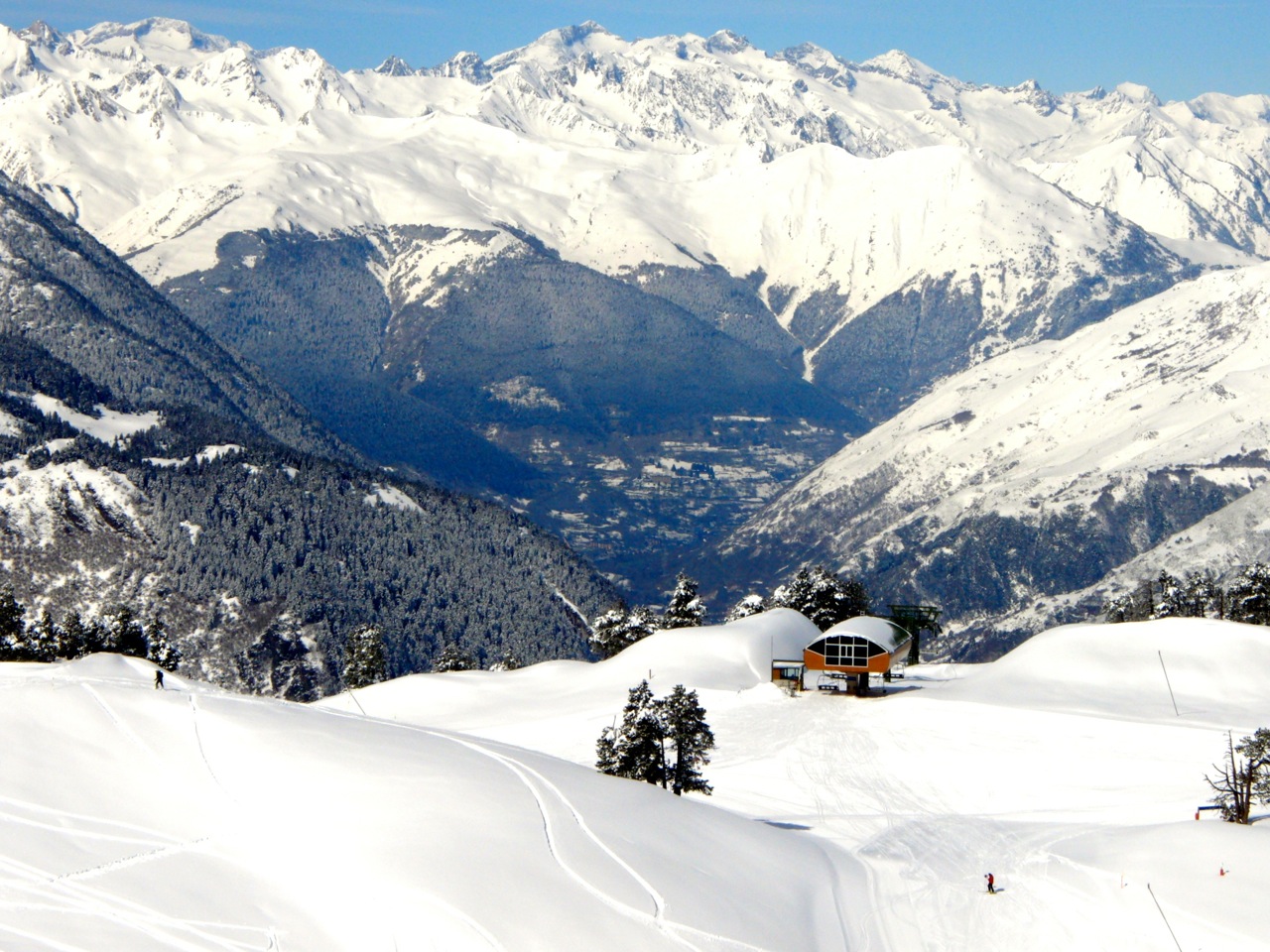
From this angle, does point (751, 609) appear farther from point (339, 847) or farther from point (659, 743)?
point (339, 847)

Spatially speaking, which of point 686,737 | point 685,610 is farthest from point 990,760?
point 685,610

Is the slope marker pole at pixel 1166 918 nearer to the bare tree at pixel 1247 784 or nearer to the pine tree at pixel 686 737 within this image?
the bare tree at pixel 1247 784

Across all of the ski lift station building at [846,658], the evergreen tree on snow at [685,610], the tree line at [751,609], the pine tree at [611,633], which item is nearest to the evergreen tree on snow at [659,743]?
the ski lift station building at [846,658]

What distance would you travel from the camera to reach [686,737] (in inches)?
3506

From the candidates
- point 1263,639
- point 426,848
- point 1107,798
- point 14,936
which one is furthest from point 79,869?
point 1263,639

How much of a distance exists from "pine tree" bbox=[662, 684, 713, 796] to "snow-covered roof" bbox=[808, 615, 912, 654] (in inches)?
1632

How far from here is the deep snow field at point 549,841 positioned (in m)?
58.7

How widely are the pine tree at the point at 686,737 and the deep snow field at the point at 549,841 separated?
3225 mm

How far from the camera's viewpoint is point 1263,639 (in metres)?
132

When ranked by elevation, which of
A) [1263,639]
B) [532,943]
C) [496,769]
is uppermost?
[1263,639]

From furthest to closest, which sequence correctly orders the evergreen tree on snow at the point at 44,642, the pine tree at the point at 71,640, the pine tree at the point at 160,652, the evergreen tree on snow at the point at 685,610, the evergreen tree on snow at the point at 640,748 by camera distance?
the evergreen tree on snow at the point at 685,610 → the pine tree at the point at 160,652 → the pine tree at the point at 71,640 → the evergreen tree on snow at the point at 44,642 → the evergreen tree on snow at the point at 640,748

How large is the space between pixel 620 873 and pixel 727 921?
15.4ft

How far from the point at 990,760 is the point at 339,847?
5144 centimetres

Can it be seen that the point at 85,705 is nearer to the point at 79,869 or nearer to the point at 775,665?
the point at 79,869
